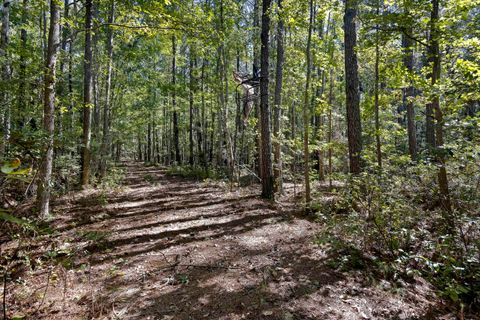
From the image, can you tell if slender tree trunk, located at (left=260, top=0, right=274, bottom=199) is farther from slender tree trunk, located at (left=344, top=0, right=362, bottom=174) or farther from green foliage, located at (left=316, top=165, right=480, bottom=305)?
green foliage, located at (left=316, top=165, right=480, bottom=305)

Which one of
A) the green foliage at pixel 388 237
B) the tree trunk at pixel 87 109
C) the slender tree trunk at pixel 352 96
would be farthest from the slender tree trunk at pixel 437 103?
the tree trunk at pixel 87 109

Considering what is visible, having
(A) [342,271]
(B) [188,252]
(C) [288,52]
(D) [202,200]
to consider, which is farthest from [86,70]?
(A) [342,271]

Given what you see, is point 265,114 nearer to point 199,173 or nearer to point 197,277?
point 197,277

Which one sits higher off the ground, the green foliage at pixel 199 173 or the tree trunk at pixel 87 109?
the tree trunk at pixel 87 109

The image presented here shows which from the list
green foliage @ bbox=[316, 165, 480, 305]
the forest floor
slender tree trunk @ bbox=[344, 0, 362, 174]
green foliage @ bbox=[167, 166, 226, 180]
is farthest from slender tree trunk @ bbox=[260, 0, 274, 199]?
green foliage @ bbox=[167, 166, 226, 180]

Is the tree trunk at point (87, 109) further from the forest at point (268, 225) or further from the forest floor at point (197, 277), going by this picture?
the forest floor at point (197, 277)

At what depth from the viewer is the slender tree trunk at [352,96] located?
704 cm

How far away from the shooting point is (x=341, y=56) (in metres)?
13.1

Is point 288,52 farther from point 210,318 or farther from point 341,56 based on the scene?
point 210,318

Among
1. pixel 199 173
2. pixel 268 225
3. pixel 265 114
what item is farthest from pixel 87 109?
pixel 268 225

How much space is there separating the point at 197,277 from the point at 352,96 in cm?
583

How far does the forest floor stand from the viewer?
3330mm

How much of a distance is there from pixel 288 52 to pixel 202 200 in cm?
633

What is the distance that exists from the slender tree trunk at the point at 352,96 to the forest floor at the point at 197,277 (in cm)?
220
